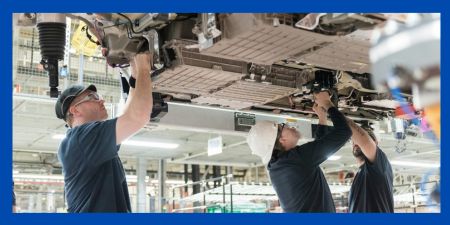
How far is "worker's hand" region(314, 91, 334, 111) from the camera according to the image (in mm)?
3041

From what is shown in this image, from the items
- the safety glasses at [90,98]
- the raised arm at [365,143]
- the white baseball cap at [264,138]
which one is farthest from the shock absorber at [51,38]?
the raised arm at [365,143]

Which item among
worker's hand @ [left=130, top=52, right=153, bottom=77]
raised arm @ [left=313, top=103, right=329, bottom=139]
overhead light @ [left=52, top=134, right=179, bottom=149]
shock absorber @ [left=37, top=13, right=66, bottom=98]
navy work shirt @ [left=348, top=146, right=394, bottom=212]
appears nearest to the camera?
shock absorber @ [left=37, top=13, right=66, bottom=98]

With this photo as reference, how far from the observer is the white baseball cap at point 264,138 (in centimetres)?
330

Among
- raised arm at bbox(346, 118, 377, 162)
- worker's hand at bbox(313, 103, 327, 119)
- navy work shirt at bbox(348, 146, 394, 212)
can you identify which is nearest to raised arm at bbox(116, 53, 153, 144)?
worker's hand at bbox(313, 103, 327, 119)

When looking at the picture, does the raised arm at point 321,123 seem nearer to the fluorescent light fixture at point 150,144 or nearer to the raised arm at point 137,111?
the raised arm at point 137,111

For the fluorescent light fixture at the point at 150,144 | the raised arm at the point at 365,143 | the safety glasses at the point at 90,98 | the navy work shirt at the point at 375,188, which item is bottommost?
the navy work shirt at the point at 375,188

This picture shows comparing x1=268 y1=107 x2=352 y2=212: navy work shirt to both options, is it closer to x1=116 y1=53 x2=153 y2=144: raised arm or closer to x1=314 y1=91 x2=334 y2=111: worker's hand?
x1=314 y1=91 x2=334 y2=111: worker's hand

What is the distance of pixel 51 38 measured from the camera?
2.37m

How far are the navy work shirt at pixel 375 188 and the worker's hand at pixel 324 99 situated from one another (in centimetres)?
52

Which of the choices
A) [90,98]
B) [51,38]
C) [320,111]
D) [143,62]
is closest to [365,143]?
[320,111]

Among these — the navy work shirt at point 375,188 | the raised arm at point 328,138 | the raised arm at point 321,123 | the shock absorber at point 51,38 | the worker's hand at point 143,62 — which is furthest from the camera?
the raised arm at point 321,123

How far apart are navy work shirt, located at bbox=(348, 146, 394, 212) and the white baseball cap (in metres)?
0.63

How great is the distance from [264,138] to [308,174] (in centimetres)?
37

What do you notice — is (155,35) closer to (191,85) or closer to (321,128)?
(191,85)
